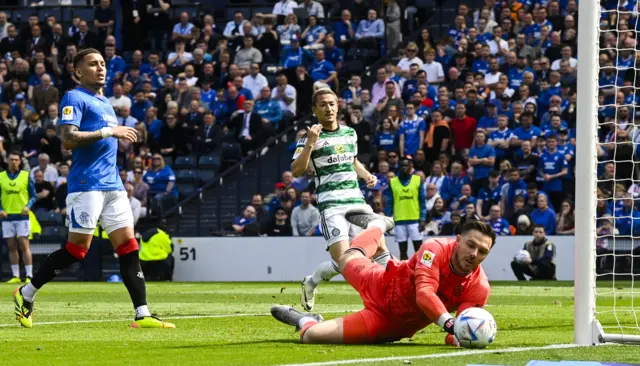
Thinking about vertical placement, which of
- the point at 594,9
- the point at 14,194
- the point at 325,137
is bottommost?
the point at 14,194

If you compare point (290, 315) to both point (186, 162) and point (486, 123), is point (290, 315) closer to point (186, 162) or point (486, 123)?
point (486, 123)

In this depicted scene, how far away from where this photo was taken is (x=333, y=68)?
88.2 ft

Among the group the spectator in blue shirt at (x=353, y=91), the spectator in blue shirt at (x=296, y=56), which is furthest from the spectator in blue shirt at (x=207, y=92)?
the spectator in blue shirt at (x=353, y=91)

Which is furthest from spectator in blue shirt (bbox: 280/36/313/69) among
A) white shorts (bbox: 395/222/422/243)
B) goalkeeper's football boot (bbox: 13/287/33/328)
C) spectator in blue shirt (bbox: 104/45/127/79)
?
goalkeeper's football boot (bbox: 13/287/33/328)

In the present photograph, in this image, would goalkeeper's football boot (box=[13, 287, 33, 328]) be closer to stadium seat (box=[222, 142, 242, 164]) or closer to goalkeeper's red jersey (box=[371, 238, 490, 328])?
goalkeeper's red jersey (box=[371, 238, 490, 328])

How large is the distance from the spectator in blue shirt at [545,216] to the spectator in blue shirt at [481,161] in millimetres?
1315

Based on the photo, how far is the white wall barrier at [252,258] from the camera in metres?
23.6

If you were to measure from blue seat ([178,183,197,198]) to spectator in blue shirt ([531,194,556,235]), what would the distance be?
25.9 feet

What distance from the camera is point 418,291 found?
815cm

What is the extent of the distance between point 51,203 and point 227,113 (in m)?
4.47

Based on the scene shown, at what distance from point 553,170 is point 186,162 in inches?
332

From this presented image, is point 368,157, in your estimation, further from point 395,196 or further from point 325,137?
point 325,137

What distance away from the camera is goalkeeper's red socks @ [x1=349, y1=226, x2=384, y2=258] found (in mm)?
9117

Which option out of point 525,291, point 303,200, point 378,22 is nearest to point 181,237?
point 303,200
